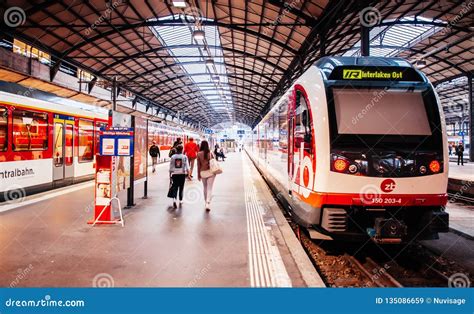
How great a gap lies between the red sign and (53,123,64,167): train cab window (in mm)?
9122

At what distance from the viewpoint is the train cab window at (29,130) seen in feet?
26.8

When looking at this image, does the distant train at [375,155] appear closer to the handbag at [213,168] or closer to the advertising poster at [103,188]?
the handbag at [213,168]

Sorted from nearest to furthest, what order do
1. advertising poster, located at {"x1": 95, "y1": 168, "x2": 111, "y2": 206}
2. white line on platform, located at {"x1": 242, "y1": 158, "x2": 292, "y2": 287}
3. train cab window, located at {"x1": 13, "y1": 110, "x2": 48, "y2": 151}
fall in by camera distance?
white line on platform, located at {"x1": 242, "y1": 158, "x2": 292, "y2": 287}, advertising poster, located at {"x1": 95, "y1": 168, "x2": 111, "y2": 206}, train cab window, located at {"x1": 13, "y1": 110, "x2": 48, "y2": 151}

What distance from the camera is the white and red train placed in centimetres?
790

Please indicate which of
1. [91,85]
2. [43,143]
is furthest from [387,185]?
[91,85]

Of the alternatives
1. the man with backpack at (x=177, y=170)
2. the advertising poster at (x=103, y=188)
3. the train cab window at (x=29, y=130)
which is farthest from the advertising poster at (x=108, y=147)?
the train cab window at (x=29, y=130)

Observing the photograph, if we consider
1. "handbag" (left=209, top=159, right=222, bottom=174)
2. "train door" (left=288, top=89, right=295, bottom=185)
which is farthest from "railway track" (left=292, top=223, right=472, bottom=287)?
"handbag" (left=209, top=159, right=222, bottom=174)

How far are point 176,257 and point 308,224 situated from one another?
6.07 ft

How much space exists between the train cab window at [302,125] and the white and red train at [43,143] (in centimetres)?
557

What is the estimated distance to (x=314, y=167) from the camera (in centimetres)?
Answer: 457

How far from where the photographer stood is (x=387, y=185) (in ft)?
14.3

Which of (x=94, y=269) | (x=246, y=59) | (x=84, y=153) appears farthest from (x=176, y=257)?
(x=246, y=59)

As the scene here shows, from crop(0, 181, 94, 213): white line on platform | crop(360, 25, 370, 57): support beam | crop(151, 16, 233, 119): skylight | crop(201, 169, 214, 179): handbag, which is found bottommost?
crop(0, 181, 94, 213): white line on platform

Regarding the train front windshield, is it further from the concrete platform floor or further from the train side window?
the train side window
